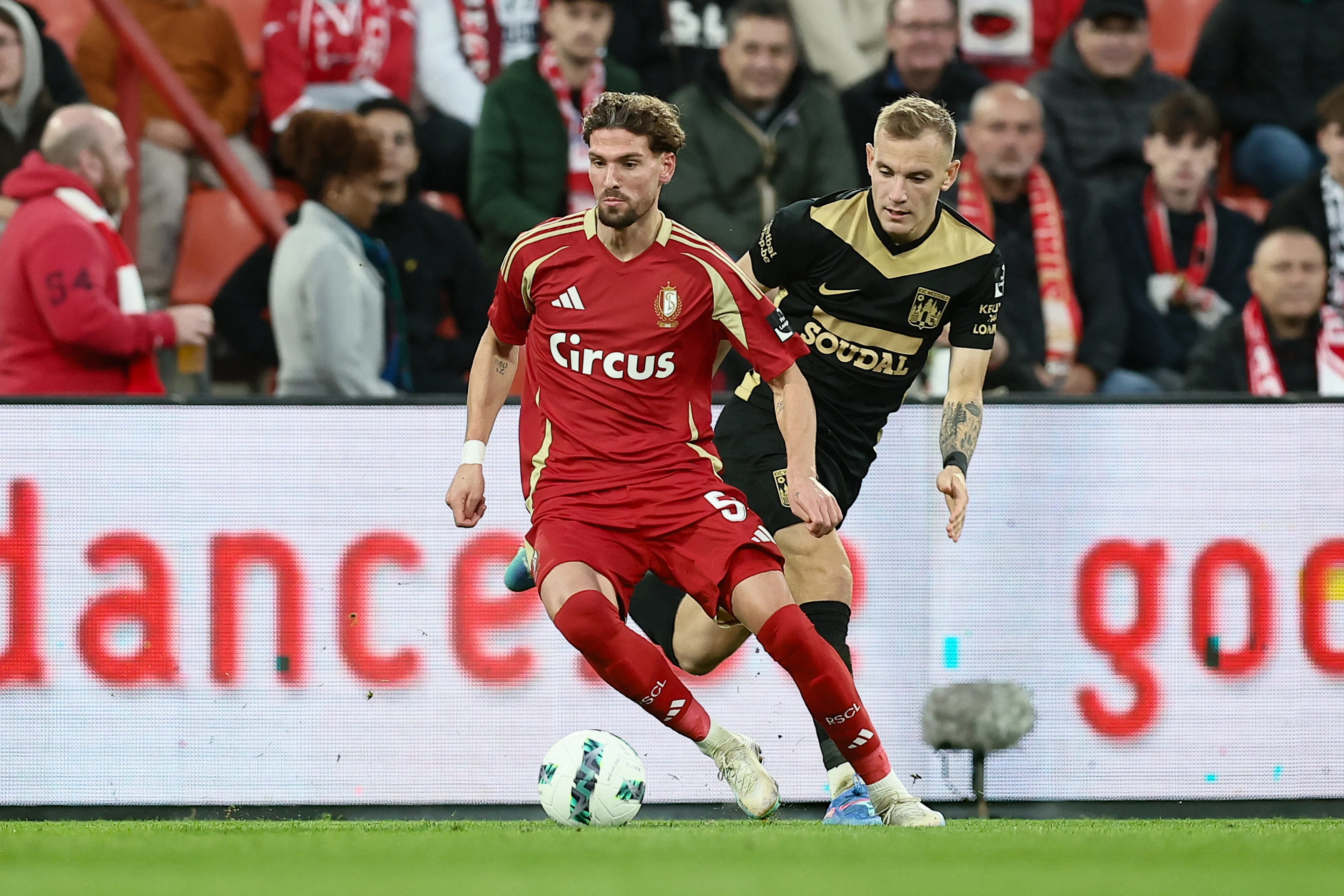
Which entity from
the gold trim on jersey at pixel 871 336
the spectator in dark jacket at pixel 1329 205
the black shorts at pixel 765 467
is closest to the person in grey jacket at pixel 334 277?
the black shorts at pixel 765 467

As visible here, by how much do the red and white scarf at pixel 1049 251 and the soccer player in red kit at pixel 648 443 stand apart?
3.00m

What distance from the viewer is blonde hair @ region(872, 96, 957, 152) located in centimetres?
538

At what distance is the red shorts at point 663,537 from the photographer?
527cm

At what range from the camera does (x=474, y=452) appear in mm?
5523

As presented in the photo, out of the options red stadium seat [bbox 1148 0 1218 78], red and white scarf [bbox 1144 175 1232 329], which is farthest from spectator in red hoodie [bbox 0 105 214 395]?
red stadium seat [bbox 1148 0 1218 78]

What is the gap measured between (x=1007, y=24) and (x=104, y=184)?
4709 millimetres

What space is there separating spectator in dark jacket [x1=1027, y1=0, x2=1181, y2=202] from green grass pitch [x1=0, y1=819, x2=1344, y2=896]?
424cm

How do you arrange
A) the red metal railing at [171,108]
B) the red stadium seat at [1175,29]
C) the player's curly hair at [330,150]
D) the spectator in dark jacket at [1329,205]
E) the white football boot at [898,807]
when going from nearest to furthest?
the white football boot at [898,807], the player's curly hair at [330,150], the red metal railing at [171,108], the spectator in dark jacket at [1329,205], the red stadium seat at [1175,29]

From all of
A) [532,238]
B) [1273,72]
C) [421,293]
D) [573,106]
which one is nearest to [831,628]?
[532,238]

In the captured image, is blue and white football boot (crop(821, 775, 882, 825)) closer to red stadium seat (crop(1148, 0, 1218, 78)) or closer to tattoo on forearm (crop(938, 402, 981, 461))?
tattoo on forearm (crop(938, 402, 981, 461))

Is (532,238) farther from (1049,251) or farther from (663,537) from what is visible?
(1049,251)

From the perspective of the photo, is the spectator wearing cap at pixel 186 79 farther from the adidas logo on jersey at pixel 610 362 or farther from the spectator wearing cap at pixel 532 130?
the adidas logo on jersey at pixel 610 362

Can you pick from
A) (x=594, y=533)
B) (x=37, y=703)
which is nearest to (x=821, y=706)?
(x=594, y=533)

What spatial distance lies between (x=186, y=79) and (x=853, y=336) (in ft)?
14.2
